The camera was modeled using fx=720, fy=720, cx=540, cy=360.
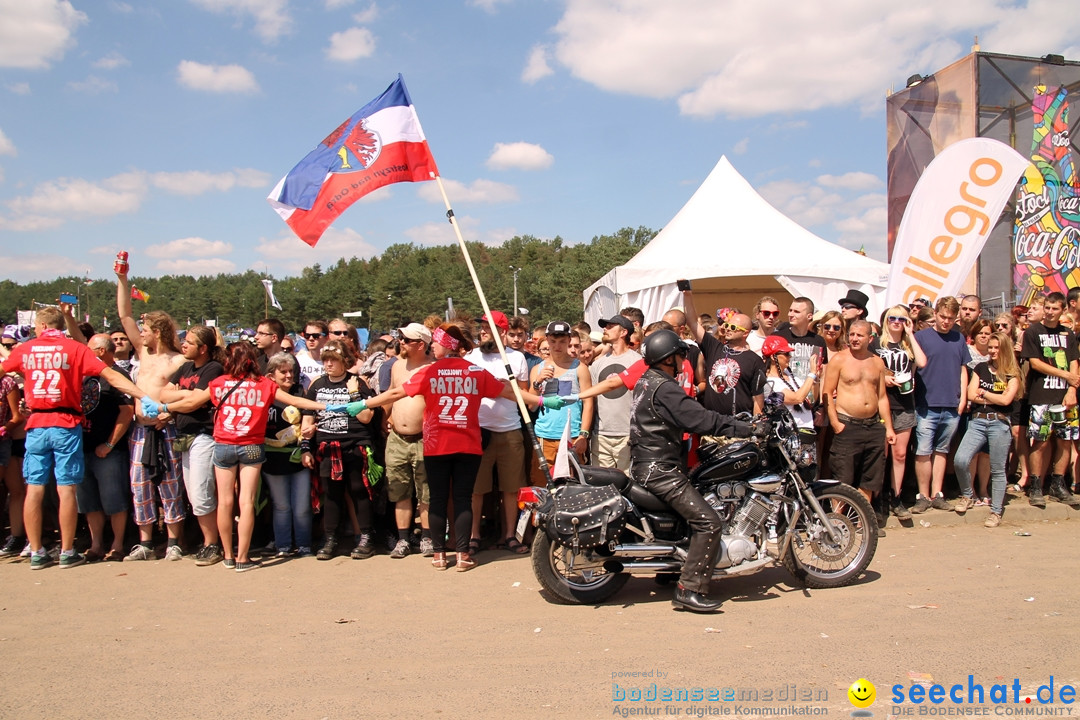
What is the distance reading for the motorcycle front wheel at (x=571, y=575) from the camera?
4.74 metres

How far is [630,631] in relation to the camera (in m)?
4.32

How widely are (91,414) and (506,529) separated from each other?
364cm

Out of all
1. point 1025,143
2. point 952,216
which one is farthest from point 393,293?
point 952,216

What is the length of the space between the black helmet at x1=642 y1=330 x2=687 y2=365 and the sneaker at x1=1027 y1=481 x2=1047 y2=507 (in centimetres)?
469

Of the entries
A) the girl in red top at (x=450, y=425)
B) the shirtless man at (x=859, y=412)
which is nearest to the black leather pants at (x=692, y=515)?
the girl in red top at (x=450, y=425)

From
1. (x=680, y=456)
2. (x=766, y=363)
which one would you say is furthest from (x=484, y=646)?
(x=766, y=363)

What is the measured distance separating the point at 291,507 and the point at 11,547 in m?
2.52

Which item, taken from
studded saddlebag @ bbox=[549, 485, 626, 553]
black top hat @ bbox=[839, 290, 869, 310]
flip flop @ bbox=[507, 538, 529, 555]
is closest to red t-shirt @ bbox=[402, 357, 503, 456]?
flip flop @ bbox=[507, 538, 529, 555]

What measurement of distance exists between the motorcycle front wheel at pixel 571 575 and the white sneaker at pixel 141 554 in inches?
142

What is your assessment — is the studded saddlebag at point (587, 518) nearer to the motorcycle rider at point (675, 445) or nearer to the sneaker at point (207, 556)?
the motorcycle rider at point (675, 445)

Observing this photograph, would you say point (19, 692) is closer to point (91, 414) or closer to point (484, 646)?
point (484, 646)

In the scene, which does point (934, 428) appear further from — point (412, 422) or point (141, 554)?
point (141, 554)

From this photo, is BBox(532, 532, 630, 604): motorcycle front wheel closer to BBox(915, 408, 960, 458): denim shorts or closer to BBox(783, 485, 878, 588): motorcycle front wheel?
BBox(783, 485, 878, 588): motorcycle front wheel

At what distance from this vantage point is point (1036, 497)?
708cm
